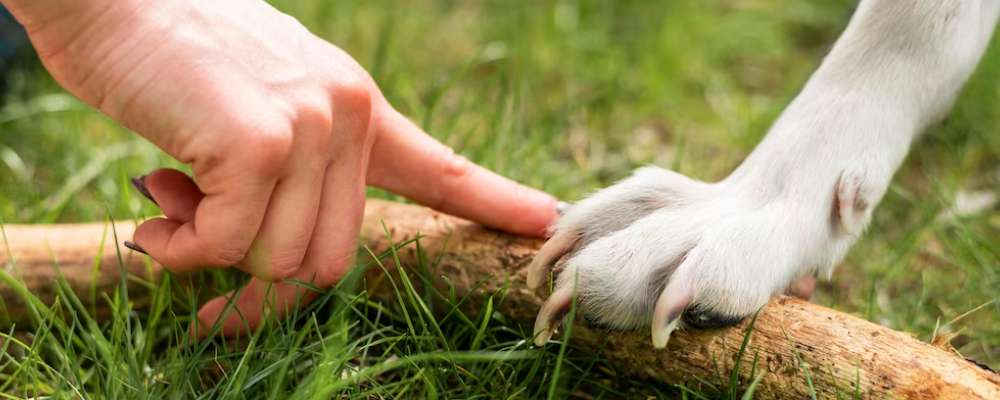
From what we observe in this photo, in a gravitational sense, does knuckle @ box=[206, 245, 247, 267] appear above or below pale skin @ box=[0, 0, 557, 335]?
below

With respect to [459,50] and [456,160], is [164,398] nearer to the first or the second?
[456,160]

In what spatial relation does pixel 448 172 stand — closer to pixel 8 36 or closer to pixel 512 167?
pixel 512 167

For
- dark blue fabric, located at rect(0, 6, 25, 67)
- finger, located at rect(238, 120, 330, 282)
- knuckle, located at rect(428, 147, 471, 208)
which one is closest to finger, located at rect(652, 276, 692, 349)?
knuckle, located at rect(428, 147, 471, 208)

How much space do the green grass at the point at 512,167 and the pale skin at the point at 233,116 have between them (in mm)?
144

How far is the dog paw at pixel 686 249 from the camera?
5.08 ft

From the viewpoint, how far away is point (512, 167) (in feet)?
7.91

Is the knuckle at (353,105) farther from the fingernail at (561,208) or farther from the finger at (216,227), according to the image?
the fingernail at (561,208)

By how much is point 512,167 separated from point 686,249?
33.7 inches

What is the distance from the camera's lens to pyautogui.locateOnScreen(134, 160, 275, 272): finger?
4.58 ft

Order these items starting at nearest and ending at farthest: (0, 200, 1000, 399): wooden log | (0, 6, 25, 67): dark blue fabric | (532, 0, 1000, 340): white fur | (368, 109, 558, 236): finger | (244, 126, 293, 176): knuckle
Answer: (244, 126, 293, 176): knuckle → (0, 200, 1000, 399): wooden log → (532, 0, 1000, 340): white fur → (368, 109, 558, 236): finger → (0, 6, 25, 67): dark blue fabric

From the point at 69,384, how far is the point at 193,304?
0.22 m

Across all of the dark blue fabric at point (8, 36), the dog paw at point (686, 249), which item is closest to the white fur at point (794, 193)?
the dog paw at point (686, 249)

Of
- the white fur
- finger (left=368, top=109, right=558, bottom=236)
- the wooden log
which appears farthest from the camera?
finger (left=368, top=109, right=558, bottom=236)

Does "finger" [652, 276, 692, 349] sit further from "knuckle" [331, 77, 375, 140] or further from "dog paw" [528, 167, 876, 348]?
"knuckle" [331, 77, 375, 140]
